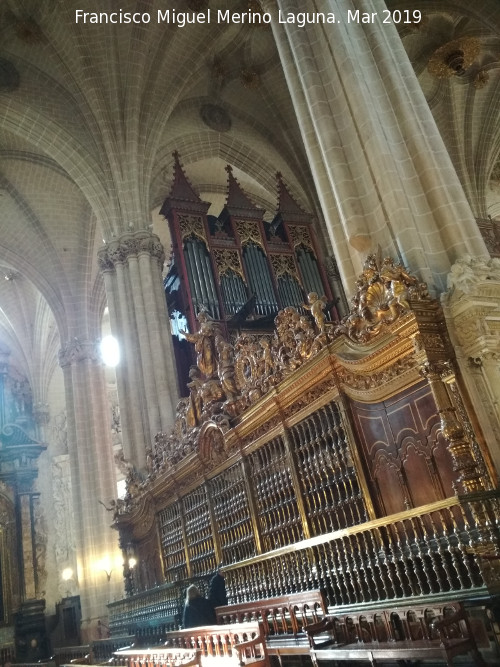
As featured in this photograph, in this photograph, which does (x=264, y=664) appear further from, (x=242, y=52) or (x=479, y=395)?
(x=242, y=52)

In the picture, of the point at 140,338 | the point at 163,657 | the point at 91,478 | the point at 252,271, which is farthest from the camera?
the point at 91,478

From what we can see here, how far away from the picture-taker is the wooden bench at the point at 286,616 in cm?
536

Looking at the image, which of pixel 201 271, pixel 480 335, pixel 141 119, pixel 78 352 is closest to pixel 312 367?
pixel 480 335

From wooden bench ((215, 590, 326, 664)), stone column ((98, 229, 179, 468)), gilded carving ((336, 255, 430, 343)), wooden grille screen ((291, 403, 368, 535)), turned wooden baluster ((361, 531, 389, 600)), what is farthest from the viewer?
stone column ((98, 229, 179, 468))

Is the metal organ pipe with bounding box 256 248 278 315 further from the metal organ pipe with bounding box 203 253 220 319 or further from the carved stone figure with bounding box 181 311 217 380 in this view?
the carved stone figure with bounding box 181 311 217 380

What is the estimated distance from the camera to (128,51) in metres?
14.9

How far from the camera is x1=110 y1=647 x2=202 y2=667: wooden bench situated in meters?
4.27

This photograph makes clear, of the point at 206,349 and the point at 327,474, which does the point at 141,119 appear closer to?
the point at 206,349

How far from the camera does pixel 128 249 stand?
14.4 meters

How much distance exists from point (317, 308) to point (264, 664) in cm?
395

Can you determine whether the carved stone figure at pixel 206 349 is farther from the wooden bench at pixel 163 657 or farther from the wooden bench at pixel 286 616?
the wooden bench at pixel 163 657

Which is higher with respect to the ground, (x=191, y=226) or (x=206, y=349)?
(x=191, y=226)

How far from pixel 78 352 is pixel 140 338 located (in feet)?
21.2

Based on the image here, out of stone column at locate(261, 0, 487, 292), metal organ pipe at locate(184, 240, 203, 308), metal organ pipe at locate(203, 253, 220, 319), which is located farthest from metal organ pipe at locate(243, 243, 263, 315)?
stone column at locate(261, 0, 487, 292)
